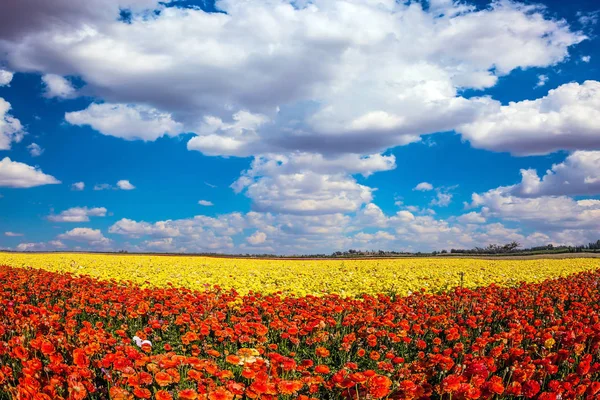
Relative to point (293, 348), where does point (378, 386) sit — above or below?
above

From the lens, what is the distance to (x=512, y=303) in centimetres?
1130

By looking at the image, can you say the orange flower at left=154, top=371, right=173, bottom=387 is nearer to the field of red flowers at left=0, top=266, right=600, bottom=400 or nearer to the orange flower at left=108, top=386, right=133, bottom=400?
the field of red flowers at left=0, top=266, right=600, bottom=400

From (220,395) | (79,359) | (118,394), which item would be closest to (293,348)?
(118,394)

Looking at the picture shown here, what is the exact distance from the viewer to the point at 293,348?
335 inches

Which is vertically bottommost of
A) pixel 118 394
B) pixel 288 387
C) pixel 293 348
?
pixel 293 348

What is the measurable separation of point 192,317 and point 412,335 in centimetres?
458

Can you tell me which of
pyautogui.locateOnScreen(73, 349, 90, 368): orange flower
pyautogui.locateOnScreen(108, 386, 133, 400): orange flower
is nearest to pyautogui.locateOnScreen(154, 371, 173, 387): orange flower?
pyautogui.locateOnScreen(108, 386, 133, 400): orange flower

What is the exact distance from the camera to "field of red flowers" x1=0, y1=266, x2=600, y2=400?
14.5ft

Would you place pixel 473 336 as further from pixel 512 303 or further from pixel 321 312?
pixel 321 312

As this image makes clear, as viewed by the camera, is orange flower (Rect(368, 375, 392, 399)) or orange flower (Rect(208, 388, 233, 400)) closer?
orange flower (Rect(208, 388, 233, 400))

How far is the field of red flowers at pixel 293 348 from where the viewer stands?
4.43 meters

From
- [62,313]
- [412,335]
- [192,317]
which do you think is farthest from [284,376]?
[62,313]

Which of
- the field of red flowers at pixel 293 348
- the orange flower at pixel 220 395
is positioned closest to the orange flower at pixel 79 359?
the field of red flowers at pixel 293 348

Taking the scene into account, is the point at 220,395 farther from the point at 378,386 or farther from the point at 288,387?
the point at 378,386
